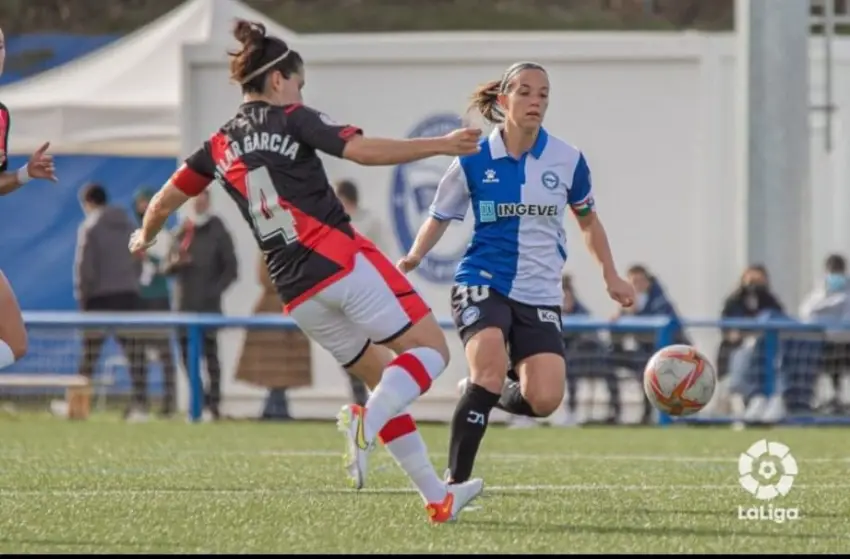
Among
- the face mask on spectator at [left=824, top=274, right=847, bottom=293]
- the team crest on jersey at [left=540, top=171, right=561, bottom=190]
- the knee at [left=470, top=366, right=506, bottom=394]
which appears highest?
the team crest on jersey at [left=540, top=171, right=561, bottom=190]

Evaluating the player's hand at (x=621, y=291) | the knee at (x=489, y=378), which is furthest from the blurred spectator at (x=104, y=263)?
the knee at (x=489, y=378)

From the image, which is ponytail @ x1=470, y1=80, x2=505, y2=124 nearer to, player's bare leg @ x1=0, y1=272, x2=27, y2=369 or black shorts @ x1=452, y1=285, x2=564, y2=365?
black shorts @ x1=452, y1=285, x2=564, y2=365

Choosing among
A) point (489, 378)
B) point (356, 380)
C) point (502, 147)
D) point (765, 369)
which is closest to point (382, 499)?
point (489, 378)

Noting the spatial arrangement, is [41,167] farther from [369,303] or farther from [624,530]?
[624,530]

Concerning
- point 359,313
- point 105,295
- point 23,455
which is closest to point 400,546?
point 359,313

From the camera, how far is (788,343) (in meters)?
17.5

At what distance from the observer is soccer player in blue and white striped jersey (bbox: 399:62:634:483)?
29.3ft

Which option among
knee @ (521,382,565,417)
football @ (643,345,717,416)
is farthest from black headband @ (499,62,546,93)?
football @ (643,345,717,416)

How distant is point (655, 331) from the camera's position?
57.3ft

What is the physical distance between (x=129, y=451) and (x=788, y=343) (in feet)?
22.8

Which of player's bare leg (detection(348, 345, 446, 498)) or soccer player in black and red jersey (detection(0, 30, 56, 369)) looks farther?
soccer player in black and red jersey (detection(0, 30, 56, 369))

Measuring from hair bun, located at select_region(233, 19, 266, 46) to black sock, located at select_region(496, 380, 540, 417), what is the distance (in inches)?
84.6

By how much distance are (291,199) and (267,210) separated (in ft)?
0.34

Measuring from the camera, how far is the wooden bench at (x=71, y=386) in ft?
58.4
